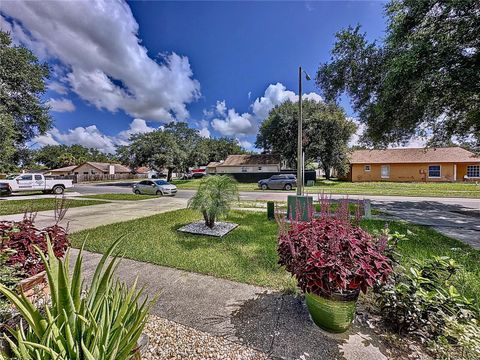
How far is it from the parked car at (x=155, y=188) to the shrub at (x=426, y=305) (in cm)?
1596

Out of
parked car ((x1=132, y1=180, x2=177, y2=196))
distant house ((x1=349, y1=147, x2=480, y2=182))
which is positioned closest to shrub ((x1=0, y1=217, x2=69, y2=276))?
parked car ((x1=132, y1=180, x2=177, y2=196))

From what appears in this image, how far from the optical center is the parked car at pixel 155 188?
650 inches

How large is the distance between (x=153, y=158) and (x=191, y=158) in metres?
8.09

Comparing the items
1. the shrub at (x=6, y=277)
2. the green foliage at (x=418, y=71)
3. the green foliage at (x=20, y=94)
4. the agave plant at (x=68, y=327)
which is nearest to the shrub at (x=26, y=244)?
the shrub at (x=6, y=277)

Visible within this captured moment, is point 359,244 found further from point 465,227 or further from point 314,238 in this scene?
point 465,227

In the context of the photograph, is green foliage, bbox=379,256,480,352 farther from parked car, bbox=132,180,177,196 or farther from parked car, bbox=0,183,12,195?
parked car, bbox=0,183,12,195

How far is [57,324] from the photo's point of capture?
1.34 m

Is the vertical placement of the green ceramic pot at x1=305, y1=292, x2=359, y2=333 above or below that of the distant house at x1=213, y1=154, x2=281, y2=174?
below

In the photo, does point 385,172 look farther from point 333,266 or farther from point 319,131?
point 333,266

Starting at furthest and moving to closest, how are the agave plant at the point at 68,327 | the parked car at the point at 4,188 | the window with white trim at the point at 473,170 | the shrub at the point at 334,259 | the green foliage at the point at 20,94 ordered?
the window with white trim at the point at 473,170, the parked car at the point at 4,188, the green foliage at the point at 20,94, the shrub at the point at 334,259, the agave plant at the point at 68,327

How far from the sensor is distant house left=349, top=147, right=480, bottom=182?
2339cm

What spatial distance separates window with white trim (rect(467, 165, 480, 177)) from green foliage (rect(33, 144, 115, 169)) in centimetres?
6741

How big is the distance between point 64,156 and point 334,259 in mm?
78767

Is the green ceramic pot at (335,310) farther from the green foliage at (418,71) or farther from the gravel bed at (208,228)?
the green foliage at (418,71)
